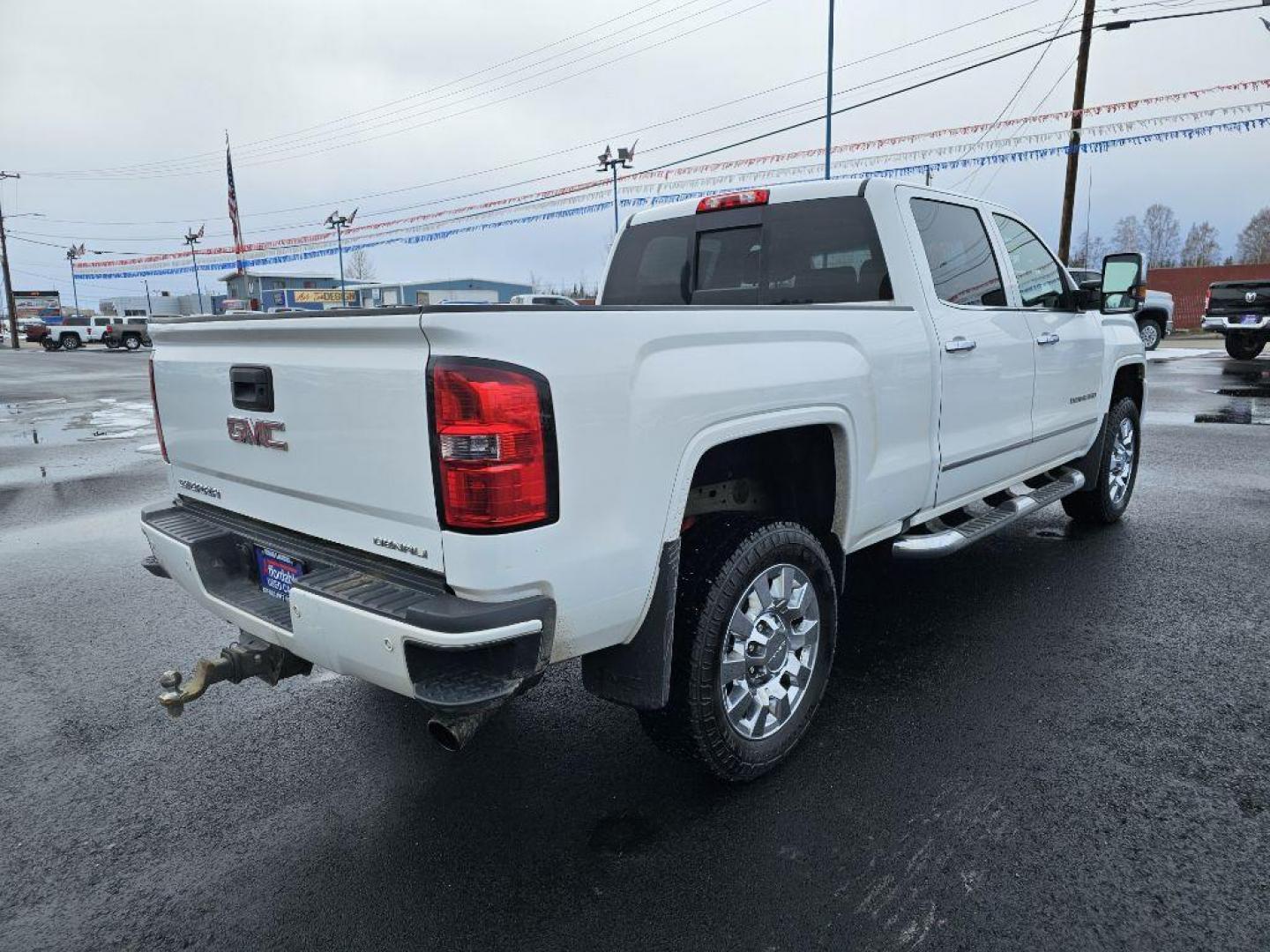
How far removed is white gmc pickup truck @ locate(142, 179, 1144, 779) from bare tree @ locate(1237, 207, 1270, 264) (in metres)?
88.5

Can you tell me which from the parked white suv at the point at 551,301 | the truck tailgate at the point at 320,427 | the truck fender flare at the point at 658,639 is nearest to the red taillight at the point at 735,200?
the parked white suv at the point at 551,301

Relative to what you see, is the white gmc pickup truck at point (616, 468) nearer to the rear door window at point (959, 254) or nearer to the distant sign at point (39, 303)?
the rear door window at point (959, 254)

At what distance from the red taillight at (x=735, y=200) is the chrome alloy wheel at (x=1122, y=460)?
10.8 ft

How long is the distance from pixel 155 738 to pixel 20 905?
953mm

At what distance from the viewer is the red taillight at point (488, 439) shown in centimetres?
202

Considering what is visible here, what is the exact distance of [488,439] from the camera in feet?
6.66

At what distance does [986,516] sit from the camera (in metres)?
4.23

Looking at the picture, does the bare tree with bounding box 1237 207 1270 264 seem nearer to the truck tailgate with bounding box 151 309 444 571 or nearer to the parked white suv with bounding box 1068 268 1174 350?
the parked white suv with bounding box 1068 268 1174 350

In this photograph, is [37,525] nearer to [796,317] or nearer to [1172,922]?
[796,317]

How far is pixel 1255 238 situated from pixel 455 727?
96.8 metres

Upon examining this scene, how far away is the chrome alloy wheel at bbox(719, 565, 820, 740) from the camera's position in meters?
2.77

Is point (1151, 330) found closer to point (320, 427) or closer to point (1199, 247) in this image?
point (320, 427)

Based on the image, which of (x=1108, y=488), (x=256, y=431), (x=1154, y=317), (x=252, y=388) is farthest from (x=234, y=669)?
(x=1154, y=317)

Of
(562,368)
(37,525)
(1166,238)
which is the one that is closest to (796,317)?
(562,368)
